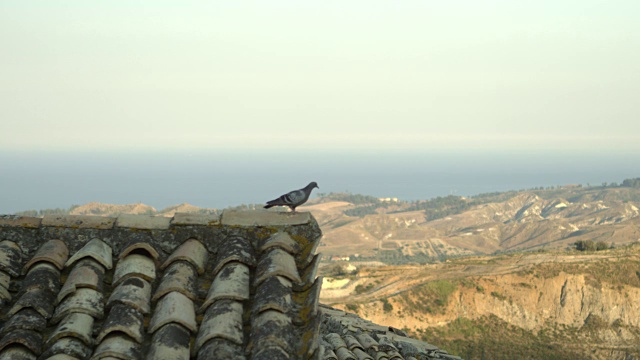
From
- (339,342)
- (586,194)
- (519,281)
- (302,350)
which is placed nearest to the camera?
(302,350)

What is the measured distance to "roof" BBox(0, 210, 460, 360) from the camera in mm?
3738

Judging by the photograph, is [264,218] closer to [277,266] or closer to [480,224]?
[277,266]

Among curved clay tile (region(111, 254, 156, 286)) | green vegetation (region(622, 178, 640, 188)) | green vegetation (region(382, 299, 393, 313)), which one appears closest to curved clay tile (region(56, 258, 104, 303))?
curved clay tile (region(111, 254, 156, 286))

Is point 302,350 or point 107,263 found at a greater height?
point 107,263

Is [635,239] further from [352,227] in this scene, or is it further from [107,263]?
[107,263]

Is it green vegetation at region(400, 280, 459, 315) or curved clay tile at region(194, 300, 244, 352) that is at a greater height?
curved clay tile at region(194, 300, 244, 352)

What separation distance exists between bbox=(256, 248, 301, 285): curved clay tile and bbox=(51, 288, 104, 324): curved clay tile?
1079 millimetres

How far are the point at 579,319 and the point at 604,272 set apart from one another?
5334 millimetres

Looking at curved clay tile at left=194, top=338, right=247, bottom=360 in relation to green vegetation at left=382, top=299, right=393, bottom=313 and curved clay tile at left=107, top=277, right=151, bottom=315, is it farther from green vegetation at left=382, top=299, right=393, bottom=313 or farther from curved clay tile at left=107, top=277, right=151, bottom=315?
green vegetation at left=382, top=299, right=393, bottom=313

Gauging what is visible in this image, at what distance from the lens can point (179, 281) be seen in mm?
4324

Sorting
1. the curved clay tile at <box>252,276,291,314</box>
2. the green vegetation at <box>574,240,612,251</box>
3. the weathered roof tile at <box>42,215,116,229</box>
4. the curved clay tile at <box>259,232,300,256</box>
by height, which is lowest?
the green vegetation at <box>574,240,612,251</box>

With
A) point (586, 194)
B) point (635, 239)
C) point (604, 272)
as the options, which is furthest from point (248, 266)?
point (586, 194)

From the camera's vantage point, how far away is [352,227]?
131m

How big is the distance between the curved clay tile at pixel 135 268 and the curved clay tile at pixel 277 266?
2.63ft
